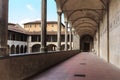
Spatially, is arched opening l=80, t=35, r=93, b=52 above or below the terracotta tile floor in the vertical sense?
above

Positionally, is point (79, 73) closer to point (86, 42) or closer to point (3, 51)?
point (3, 51)

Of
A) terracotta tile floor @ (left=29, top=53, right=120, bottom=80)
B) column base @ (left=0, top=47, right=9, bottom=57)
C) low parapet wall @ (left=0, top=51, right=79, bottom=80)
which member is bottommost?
terracotta tile floor @ (left=29, top=53, right=120, bottom=80)

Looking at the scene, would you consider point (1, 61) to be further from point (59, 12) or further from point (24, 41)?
point (24, 41)

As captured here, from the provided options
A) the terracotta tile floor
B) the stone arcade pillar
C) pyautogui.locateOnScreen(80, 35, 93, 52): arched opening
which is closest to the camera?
the stone arcade pillar

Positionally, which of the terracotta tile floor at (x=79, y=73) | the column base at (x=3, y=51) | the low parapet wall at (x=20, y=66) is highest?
the column base at (x=3, y=51)

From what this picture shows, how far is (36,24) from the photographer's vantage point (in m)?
67.1

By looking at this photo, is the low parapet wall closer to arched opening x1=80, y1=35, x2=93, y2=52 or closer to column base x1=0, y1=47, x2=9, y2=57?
column base x1=0, y1=47, x2=9, y2=57

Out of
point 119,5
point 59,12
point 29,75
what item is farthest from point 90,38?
point 29,75

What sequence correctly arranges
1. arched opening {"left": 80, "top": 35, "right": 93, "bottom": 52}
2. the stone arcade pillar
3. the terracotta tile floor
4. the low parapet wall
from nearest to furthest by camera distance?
1. the low parapet wall
2. the stone arcade pillar
3. the terracotta tile floor
4. arched opening {"left": 80, "top": 35, "right": 93, "bottom": 52}

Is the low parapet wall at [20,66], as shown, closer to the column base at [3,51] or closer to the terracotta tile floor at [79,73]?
the column base at [3,51]

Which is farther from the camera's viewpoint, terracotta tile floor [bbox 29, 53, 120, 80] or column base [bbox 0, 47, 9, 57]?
terracotta tile floor [bbox 29, 53, 120, 80]

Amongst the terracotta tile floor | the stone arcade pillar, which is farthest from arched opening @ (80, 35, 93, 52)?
the stone arcade pillar

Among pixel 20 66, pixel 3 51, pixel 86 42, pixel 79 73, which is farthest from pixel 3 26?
pixel 86 42

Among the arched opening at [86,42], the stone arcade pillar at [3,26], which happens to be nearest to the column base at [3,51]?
the stone arcade pillar at [3,26]
